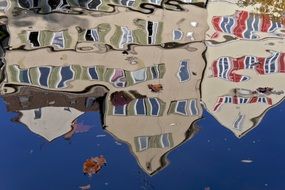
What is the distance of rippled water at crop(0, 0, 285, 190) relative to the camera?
6.73 feet

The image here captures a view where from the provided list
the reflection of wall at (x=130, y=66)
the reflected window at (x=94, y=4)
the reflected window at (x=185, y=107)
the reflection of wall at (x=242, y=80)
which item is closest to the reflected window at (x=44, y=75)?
the reflection of wall at (x=130, y=66)

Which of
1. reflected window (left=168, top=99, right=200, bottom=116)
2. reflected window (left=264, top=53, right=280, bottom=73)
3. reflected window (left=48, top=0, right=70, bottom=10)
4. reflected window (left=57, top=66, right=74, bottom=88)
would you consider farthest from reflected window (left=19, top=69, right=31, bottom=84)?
reflected window (left=264, top=53, right=280, bottom=73)

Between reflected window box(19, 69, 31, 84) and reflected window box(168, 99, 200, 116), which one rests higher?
reflected window box(168, 99, 200, 116)

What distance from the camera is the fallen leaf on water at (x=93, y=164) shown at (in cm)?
204

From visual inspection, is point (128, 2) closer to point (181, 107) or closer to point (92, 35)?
point (92, 35)

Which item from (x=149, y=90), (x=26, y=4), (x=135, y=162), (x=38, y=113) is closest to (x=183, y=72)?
(x=149, y=90)

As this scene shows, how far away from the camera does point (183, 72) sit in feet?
9.66

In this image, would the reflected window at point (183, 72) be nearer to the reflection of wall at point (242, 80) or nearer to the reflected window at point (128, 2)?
the reflection of wall at point (242, 80)

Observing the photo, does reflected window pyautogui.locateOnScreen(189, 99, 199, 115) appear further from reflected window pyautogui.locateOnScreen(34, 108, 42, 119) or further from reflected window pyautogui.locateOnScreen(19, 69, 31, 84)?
reflected window pyautogui.locateOnScreen(19, 69, 31, 84)

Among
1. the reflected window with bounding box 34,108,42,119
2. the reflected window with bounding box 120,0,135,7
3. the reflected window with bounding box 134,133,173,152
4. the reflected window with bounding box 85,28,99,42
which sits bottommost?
the reflected window with bounding box 34,108,42,119

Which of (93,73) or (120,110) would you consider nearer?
(120,110)

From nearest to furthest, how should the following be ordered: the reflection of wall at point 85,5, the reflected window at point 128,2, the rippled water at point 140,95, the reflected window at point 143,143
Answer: the rippled water at point 140,95 < the reflected window at point 143,143 < the reflection of wall at point 85,5 < the reflected window at point 128,2

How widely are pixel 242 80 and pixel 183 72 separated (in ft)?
1.11

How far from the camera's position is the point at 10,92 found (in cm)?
275
